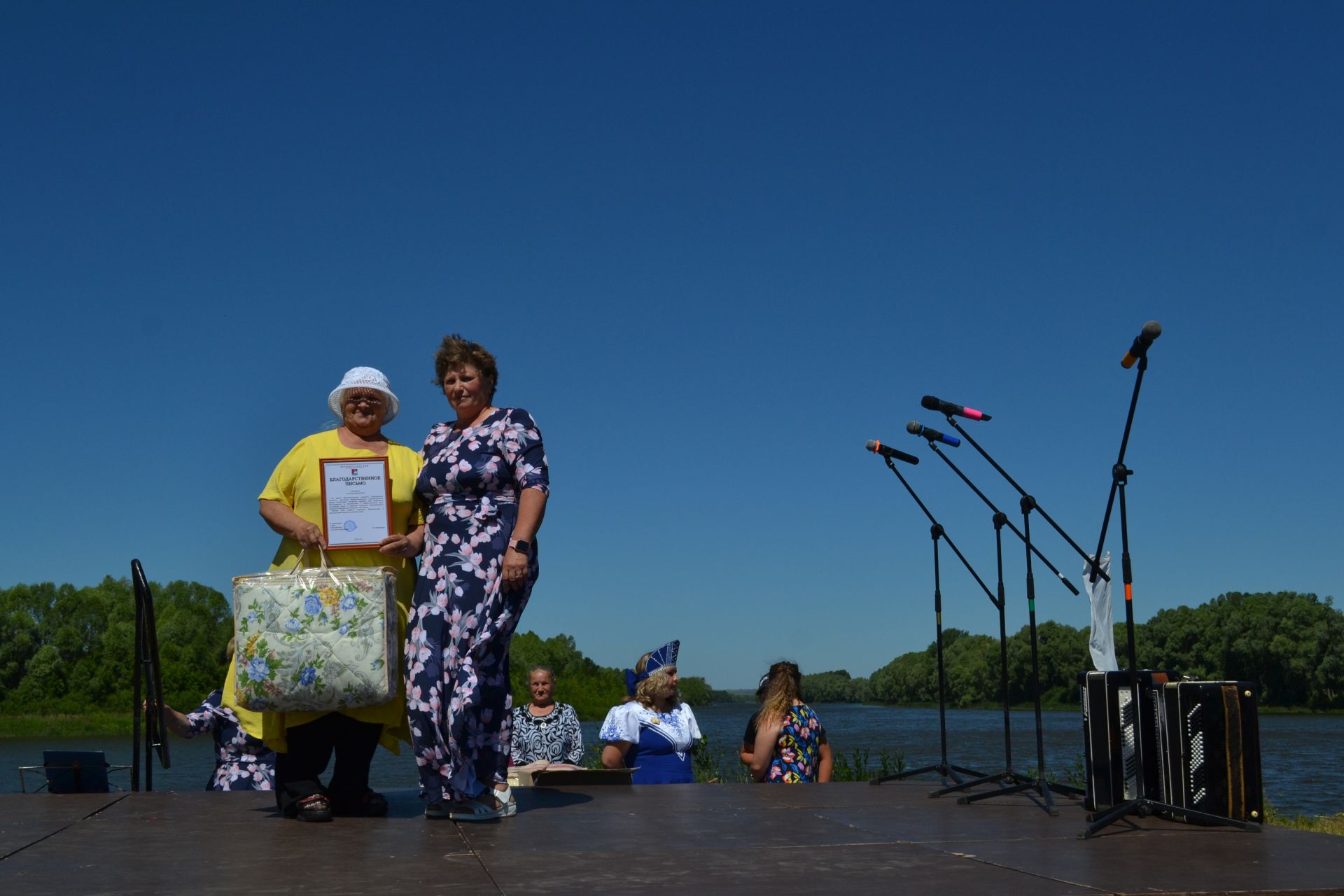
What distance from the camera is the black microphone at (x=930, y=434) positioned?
5.77 meters

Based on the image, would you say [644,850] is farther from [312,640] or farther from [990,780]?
[990,780]

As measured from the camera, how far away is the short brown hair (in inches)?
183

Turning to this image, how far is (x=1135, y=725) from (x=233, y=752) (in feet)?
13.5

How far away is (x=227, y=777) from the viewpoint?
597 cm

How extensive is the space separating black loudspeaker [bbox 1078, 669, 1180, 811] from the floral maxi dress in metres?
2.12

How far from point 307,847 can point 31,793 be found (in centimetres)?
224

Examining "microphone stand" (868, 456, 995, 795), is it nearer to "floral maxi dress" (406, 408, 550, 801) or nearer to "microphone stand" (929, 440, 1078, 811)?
"microphone stand" (929, 440, 1078, 811)

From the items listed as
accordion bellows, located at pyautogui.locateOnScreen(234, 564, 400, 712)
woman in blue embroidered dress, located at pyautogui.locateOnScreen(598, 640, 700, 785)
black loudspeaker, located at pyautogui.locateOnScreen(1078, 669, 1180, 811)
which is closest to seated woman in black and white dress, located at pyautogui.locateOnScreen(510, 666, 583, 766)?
woman in blue embroidered dress, located at pyautogui.locateOnScreen(598, 640, 700, 785)

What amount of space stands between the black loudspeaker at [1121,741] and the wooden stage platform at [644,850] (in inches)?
5.5

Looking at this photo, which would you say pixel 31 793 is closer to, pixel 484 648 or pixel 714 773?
pixel 484 648

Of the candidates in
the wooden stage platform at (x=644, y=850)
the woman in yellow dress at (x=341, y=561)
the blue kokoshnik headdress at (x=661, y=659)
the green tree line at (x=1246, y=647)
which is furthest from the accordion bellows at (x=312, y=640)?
the green tree line at (x=1246, y=647)

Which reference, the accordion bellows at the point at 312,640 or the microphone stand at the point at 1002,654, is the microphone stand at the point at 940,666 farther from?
the accordion bellows at the point at 312,640

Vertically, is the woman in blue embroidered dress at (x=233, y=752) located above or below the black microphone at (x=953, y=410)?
below

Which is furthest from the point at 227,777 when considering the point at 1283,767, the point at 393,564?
the point at 1283,767
